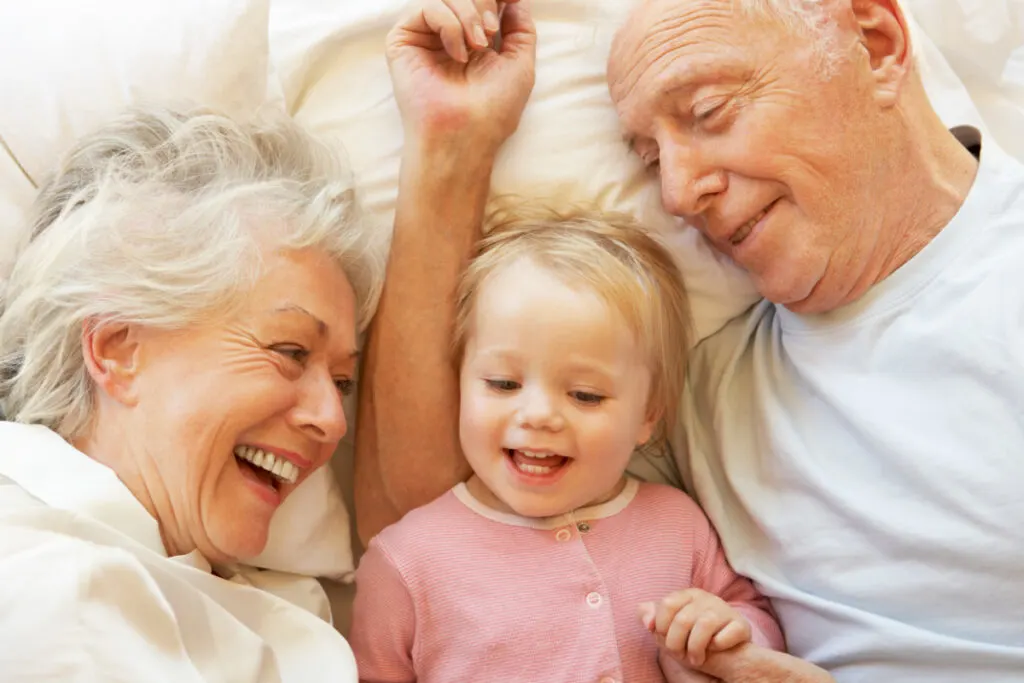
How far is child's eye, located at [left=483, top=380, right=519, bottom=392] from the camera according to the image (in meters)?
1.44

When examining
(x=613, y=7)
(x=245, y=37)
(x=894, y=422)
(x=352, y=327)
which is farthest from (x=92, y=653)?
(x=613, y=7)

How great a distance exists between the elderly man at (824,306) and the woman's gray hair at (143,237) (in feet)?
0.71

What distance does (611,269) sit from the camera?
1.46m

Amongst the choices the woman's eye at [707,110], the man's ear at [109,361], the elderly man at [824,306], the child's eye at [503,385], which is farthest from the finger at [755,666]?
the man's ear at [109,361]

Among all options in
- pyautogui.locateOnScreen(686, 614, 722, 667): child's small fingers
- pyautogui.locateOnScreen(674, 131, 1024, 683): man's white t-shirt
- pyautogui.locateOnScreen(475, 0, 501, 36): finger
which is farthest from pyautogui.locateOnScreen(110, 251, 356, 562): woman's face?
pyautogui.locateOnScreen(674, 131, 1024, 683): man's white t-shirt

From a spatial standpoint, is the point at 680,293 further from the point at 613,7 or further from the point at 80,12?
the point at 80,12

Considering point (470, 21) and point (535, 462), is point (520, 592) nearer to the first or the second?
point (535, 462)

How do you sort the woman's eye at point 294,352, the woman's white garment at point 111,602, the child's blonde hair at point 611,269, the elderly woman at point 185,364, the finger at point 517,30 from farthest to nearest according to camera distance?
the finger at point 517,30 → the child's blonde hair at point 611,269 → the woman's eye at point 294,352 → the elderly woman at point 185,364 → the woman's white garment at point 111,602

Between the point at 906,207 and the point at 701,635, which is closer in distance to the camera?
the point at 701,635

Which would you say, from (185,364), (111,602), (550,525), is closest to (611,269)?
(550,525)

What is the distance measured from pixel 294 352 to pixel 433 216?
328 mm

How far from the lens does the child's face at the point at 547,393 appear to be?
1397 millimetres

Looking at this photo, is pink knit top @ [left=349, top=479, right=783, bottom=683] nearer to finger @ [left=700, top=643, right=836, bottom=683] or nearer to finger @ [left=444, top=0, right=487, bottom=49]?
finger @ [left=700, top=643, right=836, bottom=683]

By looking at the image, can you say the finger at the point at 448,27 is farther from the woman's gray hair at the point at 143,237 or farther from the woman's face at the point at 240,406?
the woman's face at the point at 240,406
